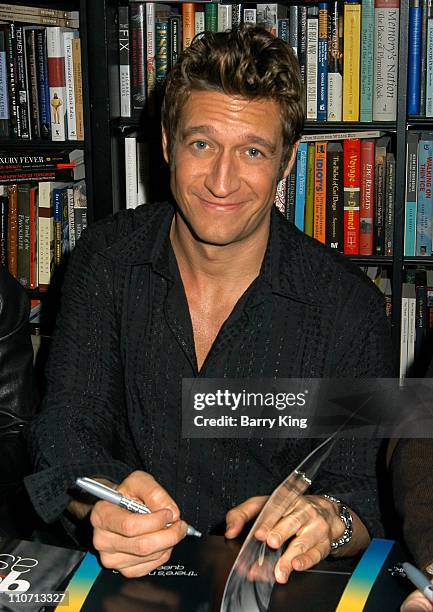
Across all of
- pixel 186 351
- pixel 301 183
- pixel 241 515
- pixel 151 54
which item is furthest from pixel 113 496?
pixel 151 54

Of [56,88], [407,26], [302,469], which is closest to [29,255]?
[56,88]

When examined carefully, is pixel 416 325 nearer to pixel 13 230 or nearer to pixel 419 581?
pixel 13 230

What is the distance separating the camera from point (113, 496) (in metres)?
0.92

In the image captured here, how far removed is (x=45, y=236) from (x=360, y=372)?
1.39m

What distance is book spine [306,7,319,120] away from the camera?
222 cm

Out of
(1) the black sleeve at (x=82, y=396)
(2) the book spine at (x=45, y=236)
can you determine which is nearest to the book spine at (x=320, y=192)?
(2) the book spine at (x=45, y=236)

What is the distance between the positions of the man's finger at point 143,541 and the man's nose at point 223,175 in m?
0.55

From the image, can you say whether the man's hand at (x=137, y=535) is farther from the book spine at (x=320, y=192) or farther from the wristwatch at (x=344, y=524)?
the book spine at (x=320, y=192)

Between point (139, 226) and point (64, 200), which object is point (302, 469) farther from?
point (64, 200)

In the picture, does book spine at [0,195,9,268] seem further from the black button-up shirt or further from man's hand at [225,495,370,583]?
man's hand at [225,495,370,583]

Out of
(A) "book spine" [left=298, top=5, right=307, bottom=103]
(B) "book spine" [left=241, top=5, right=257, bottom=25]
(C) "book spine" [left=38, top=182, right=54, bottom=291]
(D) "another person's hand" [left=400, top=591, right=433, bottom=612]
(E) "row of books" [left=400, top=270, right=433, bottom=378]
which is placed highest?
(B) "book spine" [left=241, top=5, right=257, bottom=25]

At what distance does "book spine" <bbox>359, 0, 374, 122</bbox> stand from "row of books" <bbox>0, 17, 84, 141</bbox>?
0.77 meters

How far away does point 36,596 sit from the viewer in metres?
0.83

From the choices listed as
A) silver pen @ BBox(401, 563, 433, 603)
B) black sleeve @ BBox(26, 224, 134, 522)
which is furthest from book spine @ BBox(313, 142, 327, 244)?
silver pen @ BBox(401, 563, 433, 603)
